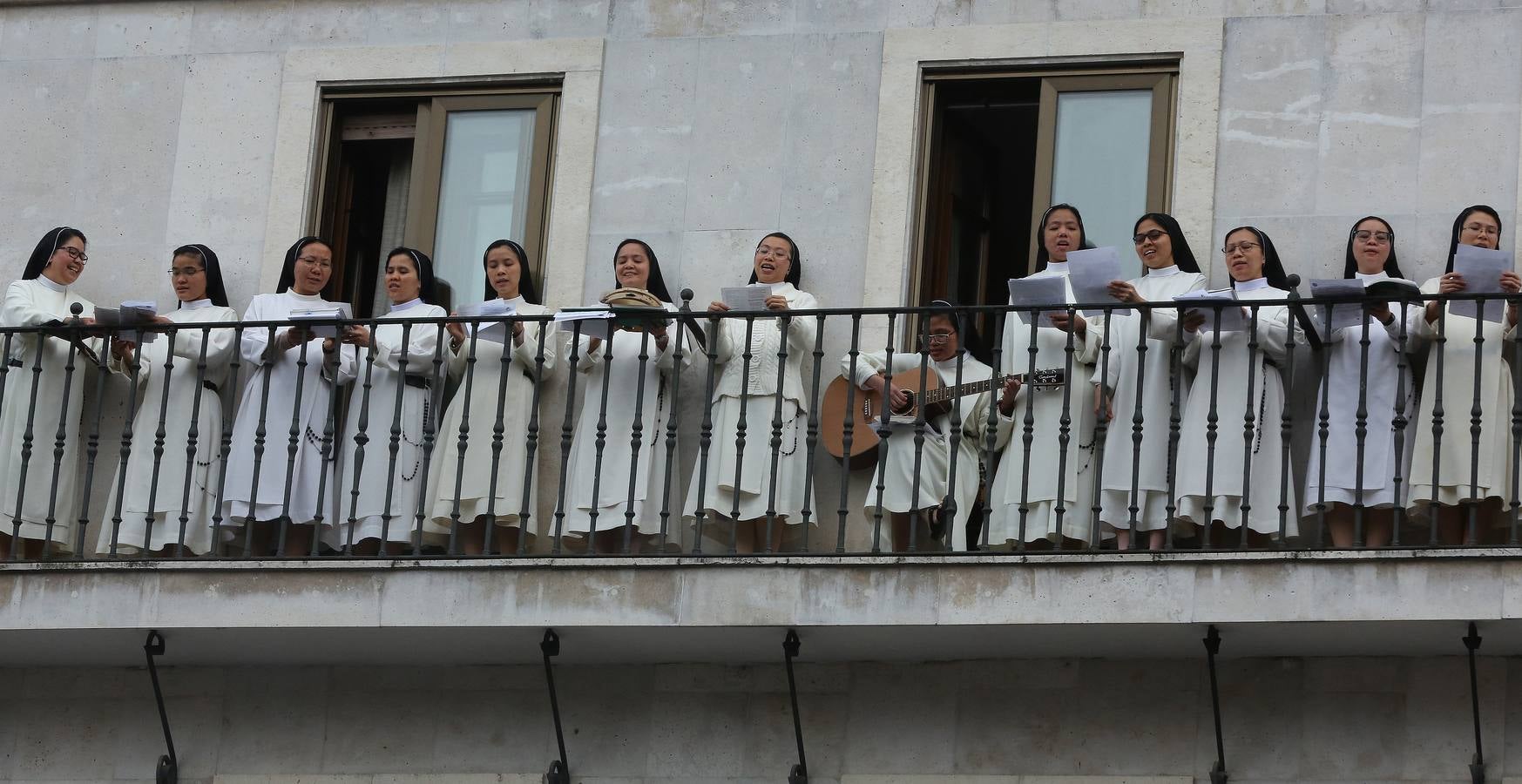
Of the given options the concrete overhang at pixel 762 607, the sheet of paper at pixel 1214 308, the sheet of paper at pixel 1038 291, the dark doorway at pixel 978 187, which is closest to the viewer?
the concrete overhang at pixel 762 607

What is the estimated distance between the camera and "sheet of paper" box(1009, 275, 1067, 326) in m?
11.8

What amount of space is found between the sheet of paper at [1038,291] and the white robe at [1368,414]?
1.02 m

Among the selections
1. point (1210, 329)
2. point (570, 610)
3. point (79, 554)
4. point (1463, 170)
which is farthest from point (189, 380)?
point (1463, 170)

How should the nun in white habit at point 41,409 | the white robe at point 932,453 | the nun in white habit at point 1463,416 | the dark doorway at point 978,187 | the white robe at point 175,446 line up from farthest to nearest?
the dark doorway at point 978,187
the nun in white habit at point 41,409
the white robe at point 175,446
the white robe at point 932,453
the nun in white habit at point 1463,416

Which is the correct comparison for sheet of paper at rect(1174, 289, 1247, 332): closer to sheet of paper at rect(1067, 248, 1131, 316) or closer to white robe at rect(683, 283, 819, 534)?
sheet of paper at rect(1067, 248, 1131, 316)

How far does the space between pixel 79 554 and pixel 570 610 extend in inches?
85.5

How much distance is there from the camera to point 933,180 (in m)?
13.4

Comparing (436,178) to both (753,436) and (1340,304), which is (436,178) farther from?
(1340,304)

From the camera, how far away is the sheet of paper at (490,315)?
12484 mm

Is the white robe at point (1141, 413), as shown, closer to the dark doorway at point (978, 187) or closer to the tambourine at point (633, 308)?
the dark doorway at point (978, 187)

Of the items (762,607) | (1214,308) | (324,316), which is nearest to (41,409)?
(324,316)

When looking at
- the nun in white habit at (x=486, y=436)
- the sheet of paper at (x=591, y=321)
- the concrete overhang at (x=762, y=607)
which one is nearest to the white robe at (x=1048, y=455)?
the concrete overhang at (x=762, y=607)

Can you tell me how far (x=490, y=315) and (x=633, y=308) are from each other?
702 millimetres

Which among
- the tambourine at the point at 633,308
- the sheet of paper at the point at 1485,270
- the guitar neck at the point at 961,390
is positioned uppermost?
the sheet of paper at the point at 1485,270
